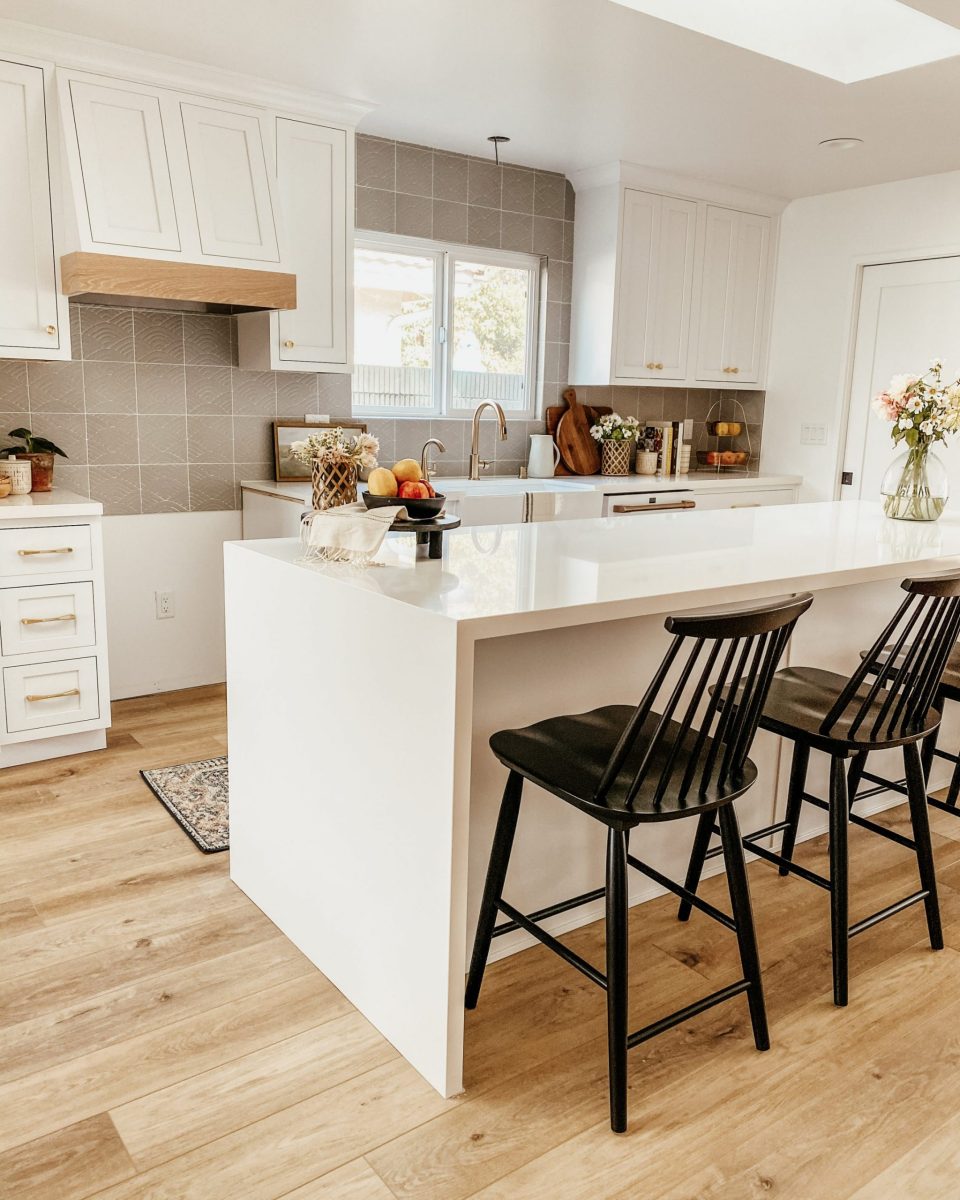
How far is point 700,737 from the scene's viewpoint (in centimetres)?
170

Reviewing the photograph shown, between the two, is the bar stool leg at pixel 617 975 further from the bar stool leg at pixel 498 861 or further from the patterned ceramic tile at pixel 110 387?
the patterned ceramic tile at pixel 110 387

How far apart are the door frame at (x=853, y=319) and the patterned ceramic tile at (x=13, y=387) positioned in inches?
157

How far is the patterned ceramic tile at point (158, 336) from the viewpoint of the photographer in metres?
3.87

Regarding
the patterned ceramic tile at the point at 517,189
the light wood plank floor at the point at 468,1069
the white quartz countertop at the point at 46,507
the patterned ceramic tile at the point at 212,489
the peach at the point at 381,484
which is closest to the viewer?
the light wood plank floor at the point at 468,1069

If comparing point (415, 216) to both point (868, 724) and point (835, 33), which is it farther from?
point (868, 724)

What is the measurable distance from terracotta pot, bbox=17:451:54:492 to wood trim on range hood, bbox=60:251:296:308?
2.01ft

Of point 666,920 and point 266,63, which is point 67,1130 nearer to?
point 666,920

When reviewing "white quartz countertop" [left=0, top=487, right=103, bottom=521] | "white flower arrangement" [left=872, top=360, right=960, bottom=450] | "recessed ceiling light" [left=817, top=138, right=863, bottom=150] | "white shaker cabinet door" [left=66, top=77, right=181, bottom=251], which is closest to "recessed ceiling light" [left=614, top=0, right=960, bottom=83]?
"recessed ceiling light" [left=817, top=138, right=863, bottom=150]

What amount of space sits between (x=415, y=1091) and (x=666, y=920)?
85cm

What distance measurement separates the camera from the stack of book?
17.2ft

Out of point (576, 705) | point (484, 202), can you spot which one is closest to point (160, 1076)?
point (576, 705)

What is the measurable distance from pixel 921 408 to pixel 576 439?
2409mm

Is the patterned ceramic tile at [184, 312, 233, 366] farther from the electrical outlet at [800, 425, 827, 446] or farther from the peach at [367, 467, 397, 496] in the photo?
the electrical outlet at [800, 425, 827, 446]

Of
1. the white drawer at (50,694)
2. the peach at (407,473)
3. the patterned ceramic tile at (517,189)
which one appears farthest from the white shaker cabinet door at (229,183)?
the peach at (407,473)
